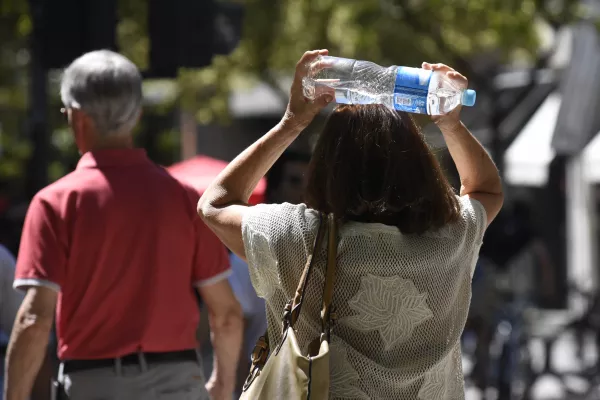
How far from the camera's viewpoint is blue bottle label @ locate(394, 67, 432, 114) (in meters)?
3.05

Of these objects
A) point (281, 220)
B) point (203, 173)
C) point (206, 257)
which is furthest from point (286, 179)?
point (281, 220)

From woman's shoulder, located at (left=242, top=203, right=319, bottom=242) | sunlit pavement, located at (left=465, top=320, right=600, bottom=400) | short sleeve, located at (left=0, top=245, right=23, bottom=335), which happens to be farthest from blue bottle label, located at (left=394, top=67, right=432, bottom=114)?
sunlit pavement, located at (left=465, top=320, right=600, bottom=400)

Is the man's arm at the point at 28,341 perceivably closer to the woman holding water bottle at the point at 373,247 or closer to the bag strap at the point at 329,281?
the woman holding water bottle at the point at 373,247

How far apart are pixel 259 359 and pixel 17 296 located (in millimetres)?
1858

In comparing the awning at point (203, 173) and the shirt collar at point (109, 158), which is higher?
the shirt collar at point (109, 158)

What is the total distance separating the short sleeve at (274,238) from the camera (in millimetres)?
2904

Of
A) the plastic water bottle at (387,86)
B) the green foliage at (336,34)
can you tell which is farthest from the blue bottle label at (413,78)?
the green foliage at (336,34)

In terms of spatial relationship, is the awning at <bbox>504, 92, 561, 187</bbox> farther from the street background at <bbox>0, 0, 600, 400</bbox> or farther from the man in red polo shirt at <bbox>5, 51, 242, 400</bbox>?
the man in red polo shirt at <bbox>5, 51, 242, 400</bbox>

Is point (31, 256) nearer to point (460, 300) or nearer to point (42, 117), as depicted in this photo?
point (460, 300)

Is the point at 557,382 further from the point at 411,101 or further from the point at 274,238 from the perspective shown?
the point at 274,238

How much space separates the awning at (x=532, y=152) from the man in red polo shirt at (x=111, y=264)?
12.0 meters

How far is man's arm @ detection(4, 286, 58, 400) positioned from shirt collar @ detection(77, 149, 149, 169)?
0.46 m

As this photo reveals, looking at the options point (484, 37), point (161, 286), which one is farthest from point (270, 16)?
point (161, 286)

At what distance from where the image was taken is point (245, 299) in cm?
546
